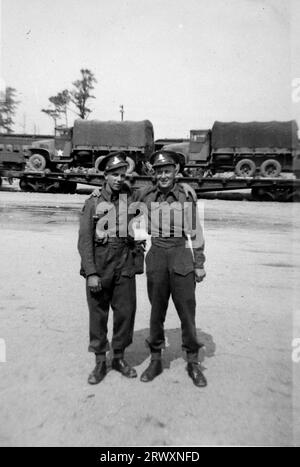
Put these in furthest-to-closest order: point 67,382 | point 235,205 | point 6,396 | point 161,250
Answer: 1. point 235,205
2. point 161,250
3. point 67,382
4. point 6,396

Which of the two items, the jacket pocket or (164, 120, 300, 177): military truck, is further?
(164, 120, 300, 177): military truck

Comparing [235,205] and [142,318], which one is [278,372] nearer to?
[142,318]

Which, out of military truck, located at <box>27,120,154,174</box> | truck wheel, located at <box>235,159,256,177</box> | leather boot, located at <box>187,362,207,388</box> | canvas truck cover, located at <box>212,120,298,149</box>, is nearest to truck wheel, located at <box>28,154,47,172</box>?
military truck, located at <box>27,120,154,174</box>

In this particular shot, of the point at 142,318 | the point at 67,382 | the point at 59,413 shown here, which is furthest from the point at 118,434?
the point at 142,318

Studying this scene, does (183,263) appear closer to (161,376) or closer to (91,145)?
(161,376)

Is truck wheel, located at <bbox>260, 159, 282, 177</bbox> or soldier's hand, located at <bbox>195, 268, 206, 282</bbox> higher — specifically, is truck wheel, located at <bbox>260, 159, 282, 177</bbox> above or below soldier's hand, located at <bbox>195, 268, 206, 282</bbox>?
above

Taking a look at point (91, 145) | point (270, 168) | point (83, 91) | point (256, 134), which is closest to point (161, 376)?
point (270, 168)

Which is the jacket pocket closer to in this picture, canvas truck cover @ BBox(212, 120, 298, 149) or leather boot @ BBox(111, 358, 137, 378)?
leather boot @ BBox(111, 358, 137, 378)

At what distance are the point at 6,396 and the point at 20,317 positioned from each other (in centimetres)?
159

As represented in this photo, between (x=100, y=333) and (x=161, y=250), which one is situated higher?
(x=161, y=250)

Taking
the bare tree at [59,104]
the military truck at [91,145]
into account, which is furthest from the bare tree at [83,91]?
the military truck at [91,145]

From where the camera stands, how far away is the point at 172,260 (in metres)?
3.19

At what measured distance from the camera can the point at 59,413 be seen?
2.64 metres

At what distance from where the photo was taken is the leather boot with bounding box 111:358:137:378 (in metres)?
3.20
